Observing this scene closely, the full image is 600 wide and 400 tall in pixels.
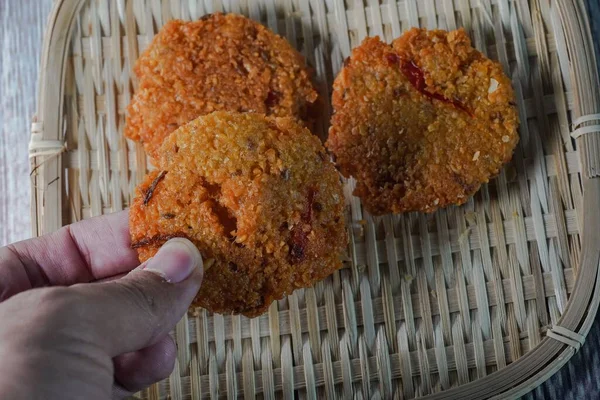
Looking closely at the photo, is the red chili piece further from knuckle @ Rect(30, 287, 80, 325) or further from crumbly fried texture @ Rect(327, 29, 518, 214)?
knuckle @ Rect(30, 287, 80, 325)

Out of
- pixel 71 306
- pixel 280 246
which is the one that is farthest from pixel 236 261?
pixel 71 306

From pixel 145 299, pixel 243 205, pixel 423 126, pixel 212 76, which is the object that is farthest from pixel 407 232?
pixel 145 299

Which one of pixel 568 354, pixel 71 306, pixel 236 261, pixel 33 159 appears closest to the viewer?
pixel 71 306

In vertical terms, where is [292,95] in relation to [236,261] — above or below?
above

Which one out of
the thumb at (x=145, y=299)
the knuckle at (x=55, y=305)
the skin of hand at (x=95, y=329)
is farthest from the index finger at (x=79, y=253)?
the knuckle at (x=55, y=305)

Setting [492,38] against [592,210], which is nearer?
[592,210]

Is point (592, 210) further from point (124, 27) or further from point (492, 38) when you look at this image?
point (124, 27)

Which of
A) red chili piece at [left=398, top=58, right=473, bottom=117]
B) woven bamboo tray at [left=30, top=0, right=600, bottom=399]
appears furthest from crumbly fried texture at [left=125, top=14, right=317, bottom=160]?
red chili piece at [left=398, top=58, right=473, bottom=117]
